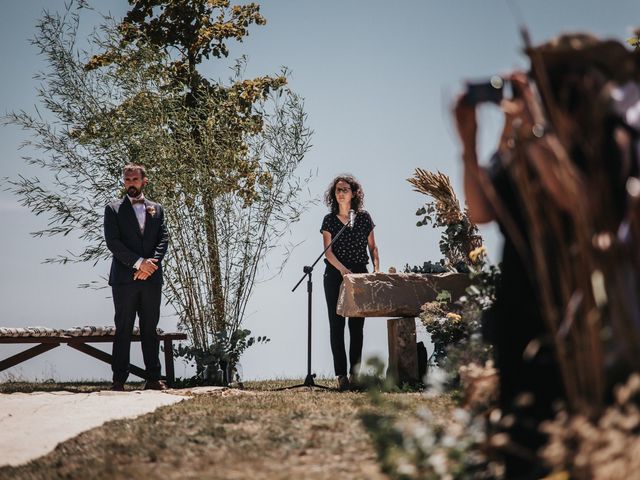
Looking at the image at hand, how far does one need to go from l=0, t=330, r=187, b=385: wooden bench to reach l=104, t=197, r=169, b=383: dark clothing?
38.7 inches

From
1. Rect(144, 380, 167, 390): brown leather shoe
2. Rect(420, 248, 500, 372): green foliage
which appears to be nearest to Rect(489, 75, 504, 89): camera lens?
Rect(420, 248, 500, 372): green foliage

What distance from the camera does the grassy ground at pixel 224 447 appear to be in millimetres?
3424

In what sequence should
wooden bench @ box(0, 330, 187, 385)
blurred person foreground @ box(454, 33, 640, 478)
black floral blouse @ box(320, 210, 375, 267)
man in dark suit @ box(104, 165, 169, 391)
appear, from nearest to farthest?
blurred person foreground @ box(454, 33, 640, 478)
man in dark suit @ box(104, 165, 169, 391)
black floral blouse @ box(320, 210, 375, 267)
wooden bench @ box(0, 330, 187, 385)

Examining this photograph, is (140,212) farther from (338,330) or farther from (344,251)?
(338,330)

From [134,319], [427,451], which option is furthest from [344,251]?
[427,451]

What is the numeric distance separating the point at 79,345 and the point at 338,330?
3.21 m

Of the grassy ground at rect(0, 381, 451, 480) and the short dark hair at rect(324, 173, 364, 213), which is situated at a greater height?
the short dark hair at rect(324, 173, 364, 213)

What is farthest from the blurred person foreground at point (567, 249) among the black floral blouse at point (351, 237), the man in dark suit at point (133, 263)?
the man in dark suit at point (133, 263)

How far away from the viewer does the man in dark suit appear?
802 cm

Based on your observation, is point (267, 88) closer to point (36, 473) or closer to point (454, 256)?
point (454, 256)

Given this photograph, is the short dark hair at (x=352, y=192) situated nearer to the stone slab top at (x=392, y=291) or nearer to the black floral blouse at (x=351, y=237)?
the black floral blouse at (x=351, y=237)

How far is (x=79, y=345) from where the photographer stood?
945 centimetres

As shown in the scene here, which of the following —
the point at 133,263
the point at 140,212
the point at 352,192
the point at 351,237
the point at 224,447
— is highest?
the point at 352,192

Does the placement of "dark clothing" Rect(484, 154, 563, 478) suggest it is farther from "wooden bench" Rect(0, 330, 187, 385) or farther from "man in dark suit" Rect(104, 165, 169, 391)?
"wooden bench" Rect(0, 330, 187, 385)
